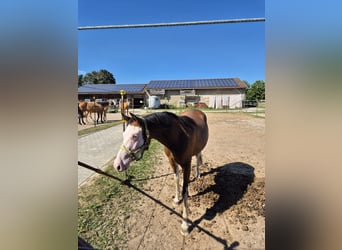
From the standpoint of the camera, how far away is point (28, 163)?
1.42ft

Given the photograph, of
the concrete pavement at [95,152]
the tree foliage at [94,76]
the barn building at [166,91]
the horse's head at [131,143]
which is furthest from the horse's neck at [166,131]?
the barn building at [166,91]

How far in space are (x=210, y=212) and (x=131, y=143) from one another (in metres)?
1.18

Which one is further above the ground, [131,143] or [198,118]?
[198,118]

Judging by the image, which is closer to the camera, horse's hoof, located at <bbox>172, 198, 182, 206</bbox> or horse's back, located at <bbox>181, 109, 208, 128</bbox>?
horse's hoof, located at <bbox>172, 198, 182, 206</bbox>

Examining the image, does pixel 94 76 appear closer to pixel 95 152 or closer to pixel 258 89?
pixel 95 152

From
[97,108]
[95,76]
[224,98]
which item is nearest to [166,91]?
[95,76]

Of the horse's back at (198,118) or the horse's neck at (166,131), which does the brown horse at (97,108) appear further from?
the horse's neck at (166,131)

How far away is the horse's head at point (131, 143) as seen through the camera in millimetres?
1171

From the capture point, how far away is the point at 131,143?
1.17m

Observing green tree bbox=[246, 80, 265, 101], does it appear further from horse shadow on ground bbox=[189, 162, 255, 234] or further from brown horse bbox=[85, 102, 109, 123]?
brown horse bbox=[85, 102, 109, 123]

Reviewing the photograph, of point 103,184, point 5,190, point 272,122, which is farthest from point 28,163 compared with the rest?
point 103,184

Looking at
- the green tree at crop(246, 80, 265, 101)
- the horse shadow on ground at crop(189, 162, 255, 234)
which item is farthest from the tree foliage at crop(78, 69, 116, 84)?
the horse shadow on ground at crop(189, 162, 255, 234)

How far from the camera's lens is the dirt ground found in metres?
1.46

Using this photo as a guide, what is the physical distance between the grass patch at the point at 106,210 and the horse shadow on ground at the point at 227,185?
64 centimetres
